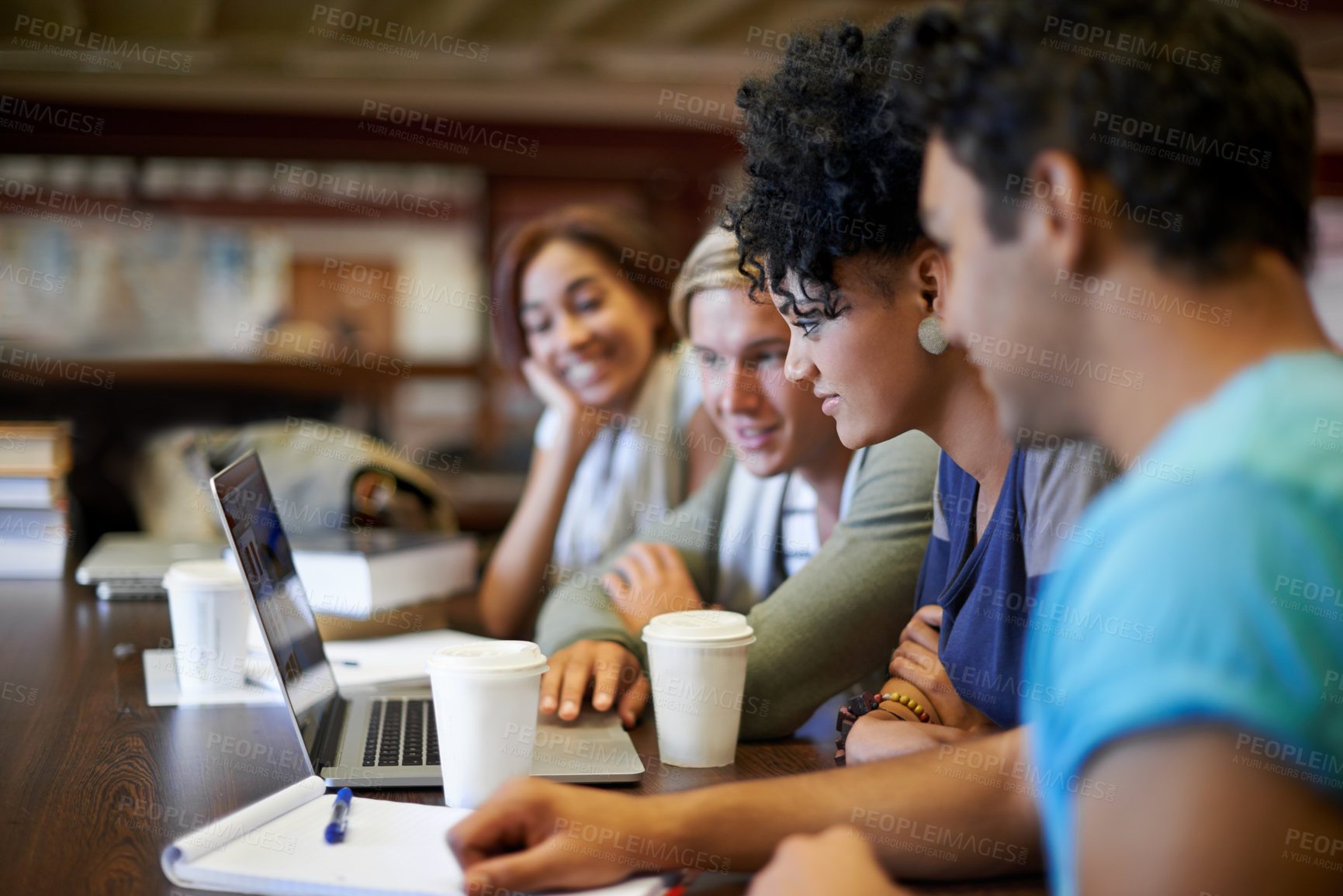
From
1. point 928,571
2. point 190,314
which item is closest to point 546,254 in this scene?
point 928,571

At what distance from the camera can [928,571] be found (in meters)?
1.23

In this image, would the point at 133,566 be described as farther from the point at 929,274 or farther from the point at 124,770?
the point at 929,274

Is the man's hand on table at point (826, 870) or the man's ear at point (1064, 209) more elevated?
the man's ear at point (1064, 209)

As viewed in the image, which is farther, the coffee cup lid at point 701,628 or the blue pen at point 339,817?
the coffee cup lid at point 701,628

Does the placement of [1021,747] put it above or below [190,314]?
below

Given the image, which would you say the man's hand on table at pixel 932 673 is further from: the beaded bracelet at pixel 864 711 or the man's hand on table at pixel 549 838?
the man's hand on table at pixel 549 838

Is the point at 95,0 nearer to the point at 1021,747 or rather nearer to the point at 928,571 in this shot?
the point at 928,571

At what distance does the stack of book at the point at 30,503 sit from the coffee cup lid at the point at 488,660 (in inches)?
67.6

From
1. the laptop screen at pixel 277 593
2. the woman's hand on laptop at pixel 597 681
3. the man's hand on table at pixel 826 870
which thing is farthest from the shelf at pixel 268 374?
the man's hand on table at pixel 826 870

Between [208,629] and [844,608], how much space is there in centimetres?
81

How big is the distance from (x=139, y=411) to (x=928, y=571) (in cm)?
341

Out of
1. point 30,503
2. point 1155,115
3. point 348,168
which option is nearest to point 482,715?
point 1155,115

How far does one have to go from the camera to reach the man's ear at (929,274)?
1070 millimetres

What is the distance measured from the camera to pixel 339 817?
919 mm
